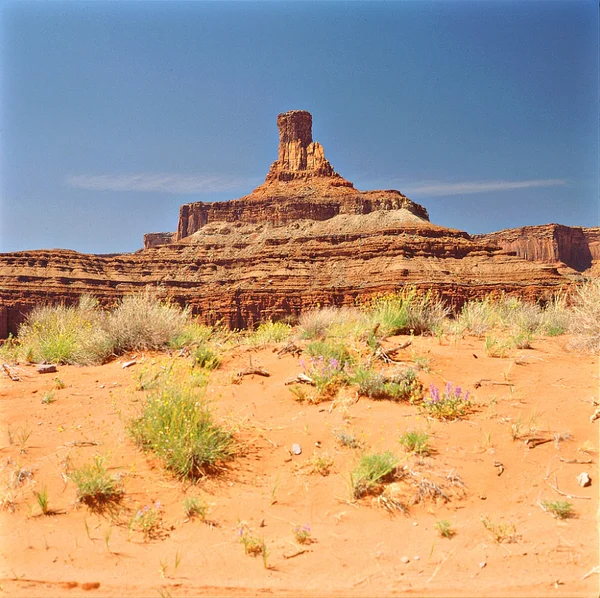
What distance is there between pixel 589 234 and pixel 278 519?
146382 millimetres

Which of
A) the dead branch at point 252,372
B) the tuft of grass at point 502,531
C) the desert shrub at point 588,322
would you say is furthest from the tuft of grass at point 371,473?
the desert shrub at point 588,322

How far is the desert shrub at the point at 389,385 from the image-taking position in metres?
5.43

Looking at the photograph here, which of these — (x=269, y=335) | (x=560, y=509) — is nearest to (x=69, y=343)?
(x=269, y=335)

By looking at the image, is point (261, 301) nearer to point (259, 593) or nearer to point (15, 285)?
point (15, 285)

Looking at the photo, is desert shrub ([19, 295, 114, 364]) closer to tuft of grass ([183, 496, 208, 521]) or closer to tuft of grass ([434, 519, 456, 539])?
tuft of grass ([183, 496, 208, 521])

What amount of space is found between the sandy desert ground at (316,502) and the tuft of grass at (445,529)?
1.7 inches

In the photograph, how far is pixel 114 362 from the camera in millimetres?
7461

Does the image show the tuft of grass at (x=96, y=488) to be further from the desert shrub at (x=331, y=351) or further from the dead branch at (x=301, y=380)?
the desert shrub at (x=331, y=351)

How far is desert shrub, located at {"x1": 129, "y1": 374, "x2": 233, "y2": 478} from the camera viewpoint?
4191mm

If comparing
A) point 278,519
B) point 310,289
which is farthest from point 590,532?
point 310,289

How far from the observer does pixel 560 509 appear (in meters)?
3.48

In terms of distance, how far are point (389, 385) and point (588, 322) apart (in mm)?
4075

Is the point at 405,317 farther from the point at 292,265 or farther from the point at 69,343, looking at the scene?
the point at 292,265

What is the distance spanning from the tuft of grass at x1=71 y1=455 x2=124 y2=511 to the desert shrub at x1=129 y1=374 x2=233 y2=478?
0.48 meters
